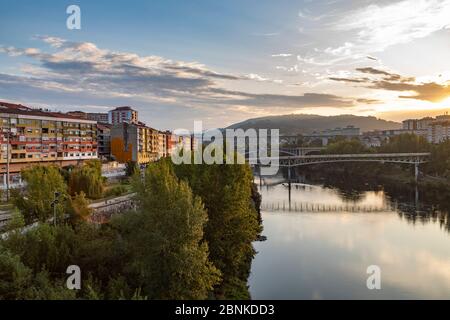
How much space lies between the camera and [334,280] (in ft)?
34.4

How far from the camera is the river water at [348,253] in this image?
9922 millimetres

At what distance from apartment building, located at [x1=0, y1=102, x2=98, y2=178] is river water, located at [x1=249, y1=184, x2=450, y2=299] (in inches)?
483

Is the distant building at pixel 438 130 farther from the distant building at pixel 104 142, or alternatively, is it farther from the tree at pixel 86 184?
the tree at pixel 86 184

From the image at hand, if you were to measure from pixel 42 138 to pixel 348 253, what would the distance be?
17.6 meters

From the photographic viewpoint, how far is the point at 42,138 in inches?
904

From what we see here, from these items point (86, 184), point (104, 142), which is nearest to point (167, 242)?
point (86, 184)

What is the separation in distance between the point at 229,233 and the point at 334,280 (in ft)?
9.65

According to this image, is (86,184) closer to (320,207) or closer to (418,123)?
(320,207)

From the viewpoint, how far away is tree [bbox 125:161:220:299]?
22.1 feet

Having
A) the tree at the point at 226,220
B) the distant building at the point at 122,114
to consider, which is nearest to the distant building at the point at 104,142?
the distant building at the point at 122,114

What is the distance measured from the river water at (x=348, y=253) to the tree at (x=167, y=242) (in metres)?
3.17

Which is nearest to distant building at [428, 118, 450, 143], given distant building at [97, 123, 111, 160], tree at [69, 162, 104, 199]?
distant building at [97, 123, 111, 160]
